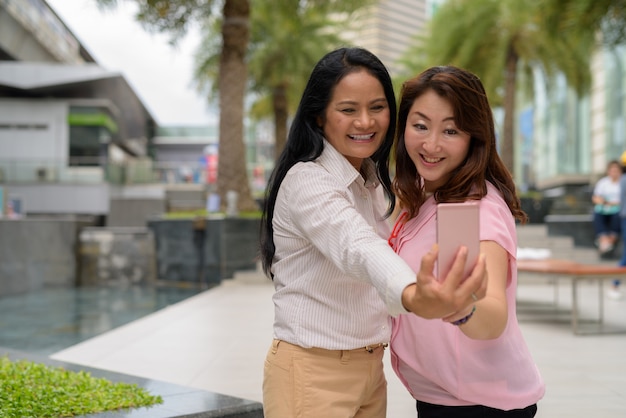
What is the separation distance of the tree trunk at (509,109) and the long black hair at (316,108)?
2237cm

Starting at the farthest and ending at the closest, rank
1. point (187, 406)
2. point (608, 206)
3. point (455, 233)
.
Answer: point (608, 206)
point (187, 406)
point (455, 233)

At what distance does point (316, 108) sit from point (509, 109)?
22838 millimetres

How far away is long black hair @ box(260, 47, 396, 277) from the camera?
206 cm

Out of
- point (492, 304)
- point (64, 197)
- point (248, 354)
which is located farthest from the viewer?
point (64, 197)

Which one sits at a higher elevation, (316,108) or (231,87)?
(231,87)

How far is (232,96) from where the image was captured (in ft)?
55.8

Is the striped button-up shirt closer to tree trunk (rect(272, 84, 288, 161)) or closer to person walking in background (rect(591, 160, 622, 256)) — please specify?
person walking in background (rect(591, 160, 622, 256))

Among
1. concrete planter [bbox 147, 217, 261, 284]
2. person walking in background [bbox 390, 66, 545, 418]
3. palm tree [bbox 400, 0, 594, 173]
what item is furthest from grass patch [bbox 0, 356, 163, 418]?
palm tree [bbox 400, 0, 594, 173]

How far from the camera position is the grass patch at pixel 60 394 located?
3449 millimetres

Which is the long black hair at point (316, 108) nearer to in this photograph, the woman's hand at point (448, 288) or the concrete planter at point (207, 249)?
the woman's hand at point (448, 288)

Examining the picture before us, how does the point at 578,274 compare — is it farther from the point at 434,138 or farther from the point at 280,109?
the point at 280,109

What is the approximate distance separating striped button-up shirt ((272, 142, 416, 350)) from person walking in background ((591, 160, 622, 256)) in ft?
39.3

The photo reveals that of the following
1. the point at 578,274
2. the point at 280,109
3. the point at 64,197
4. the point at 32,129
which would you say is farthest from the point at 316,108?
the point at 32,129

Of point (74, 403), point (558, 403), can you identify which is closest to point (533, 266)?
point (558, 403)
